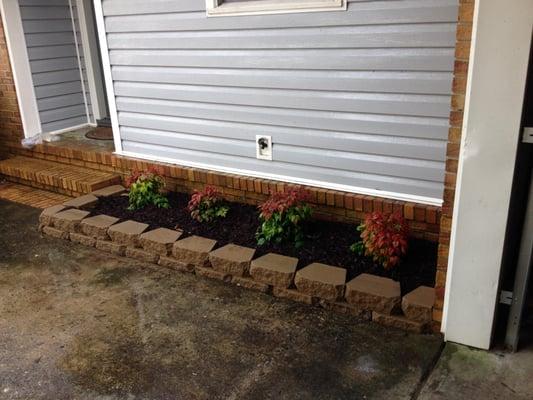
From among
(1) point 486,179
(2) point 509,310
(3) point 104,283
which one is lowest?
(3) point 104,283

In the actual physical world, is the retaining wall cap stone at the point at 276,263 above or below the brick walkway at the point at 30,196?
above

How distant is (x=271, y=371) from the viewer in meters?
2.71

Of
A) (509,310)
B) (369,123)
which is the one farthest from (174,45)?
(509,310)

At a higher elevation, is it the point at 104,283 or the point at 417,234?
the point at 417,234

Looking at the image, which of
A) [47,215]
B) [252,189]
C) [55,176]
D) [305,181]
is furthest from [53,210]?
[305,181]

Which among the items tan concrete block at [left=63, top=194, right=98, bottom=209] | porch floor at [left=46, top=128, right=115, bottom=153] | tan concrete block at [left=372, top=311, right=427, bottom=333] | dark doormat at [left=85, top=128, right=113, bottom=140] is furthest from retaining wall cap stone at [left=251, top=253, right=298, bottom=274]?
dark doormat at [left=85, top=128, right=113, bottom=140]

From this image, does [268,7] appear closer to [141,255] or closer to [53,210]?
[141,255]

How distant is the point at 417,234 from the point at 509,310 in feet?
3.43

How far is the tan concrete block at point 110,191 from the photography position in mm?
4999

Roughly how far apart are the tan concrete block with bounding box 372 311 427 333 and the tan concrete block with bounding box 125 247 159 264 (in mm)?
1765

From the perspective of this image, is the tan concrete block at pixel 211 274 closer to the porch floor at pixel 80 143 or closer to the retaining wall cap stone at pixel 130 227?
the retaining wall cap stone at pixel 130 227

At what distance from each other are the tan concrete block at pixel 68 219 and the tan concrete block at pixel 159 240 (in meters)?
0.75

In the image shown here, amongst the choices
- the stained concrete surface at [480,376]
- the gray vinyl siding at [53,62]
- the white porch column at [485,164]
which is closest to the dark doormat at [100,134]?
the gray vinyl siding at [53,62]

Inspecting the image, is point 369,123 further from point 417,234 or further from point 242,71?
point 242,71
